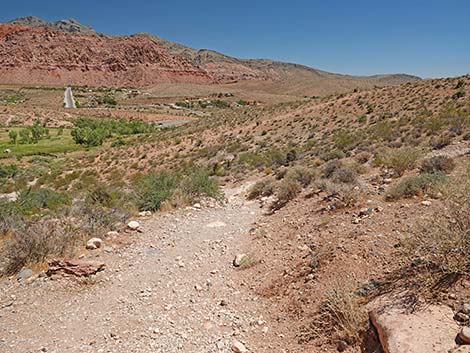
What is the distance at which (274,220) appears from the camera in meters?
8.88

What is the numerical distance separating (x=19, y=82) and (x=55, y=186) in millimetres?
121254

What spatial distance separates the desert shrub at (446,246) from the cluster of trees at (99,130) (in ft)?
133

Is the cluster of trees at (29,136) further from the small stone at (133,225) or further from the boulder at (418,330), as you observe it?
the boulder at (418,330)

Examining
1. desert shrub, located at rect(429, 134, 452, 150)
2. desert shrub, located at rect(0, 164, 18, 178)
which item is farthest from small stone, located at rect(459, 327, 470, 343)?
desert shrub, located at rect(0, 164, 18, 178)

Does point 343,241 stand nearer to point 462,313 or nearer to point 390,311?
point 390,311

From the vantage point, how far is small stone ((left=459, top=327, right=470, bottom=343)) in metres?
3.13

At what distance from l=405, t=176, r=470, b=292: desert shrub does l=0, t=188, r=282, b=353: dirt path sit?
2031mm

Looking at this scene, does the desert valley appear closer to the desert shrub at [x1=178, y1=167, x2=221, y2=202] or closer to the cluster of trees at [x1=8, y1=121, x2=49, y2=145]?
the desert shrub at [x1=178, y1=167, x2=221, y2=202]

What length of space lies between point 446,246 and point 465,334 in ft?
3.71

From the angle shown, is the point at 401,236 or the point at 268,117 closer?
the point at 401,236

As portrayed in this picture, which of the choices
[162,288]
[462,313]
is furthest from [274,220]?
[462,313]

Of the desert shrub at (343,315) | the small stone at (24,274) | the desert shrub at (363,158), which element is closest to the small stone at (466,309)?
the desert shrub at (343,315)

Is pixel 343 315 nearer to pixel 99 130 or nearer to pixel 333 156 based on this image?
pixel 333 156

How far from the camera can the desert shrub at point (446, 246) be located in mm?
3935
